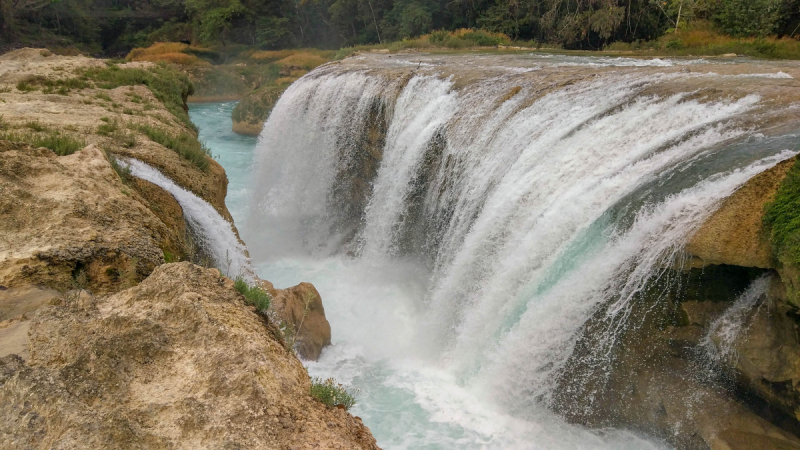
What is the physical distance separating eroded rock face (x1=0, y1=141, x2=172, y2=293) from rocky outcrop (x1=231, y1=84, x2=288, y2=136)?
16.5 meters

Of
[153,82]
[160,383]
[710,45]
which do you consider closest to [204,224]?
[160,383]

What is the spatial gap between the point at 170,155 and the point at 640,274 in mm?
5984

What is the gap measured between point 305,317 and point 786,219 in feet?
17.5

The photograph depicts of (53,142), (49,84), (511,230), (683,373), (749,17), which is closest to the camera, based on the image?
(683,373)

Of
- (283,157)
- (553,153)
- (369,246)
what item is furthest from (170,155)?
(283,157)

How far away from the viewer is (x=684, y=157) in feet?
17.8

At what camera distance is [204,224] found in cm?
661

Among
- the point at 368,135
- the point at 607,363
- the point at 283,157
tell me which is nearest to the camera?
the point at 607,363

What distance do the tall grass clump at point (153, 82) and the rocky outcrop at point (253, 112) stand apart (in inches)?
287

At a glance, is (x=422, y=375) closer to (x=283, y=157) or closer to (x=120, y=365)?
(x=120, y=365)

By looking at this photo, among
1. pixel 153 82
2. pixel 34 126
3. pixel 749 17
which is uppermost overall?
pixel 749 17

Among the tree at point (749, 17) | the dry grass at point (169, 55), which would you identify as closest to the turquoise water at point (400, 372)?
the tree at point (749, 17)

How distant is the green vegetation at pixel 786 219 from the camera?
4.27 meters

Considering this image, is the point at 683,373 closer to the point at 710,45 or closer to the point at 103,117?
the point at 103,117
